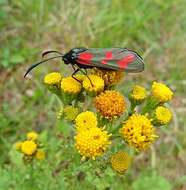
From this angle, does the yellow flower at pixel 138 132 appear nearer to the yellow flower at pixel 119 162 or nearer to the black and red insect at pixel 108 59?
the yellow flower at pixel 119 162

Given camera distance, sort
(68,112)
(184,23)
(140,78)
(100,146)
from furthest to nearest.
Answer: (184,23) < (140,78) < (68,112) < (100,146)

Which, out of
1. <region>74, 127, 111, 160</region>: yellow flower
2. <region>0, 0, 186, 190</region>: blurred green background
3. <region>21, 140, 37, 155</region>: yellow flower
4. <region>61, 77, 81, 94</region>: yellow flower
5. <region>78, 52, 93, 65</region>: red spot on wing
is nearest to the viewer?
<region>74, 127, 111, 160</region>: yellow flower

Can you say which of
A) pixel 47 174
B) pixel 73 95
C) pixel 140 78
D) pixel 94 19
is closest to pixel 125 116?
pixel 73 95

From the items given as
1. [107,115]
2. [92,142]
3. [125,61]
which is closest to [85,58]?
[125,61]

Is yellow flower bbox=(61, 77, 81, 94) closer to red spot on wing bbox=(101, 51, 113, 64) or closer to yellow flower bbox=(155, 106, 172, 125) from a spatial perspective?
red spot on wing bbox=(101, 51, 113, 64)

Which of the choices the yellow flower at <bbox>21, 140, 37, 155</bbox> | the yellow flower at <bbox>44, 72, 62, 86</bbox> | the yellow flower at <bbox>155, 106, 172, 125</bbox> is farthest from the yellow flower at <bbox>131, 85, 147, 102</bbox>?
the yellow flower at <bbox>21, 140, 37, 155</bbox>

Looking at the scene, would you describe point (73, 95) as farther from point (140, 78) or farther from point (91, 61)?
point (140, 78)
